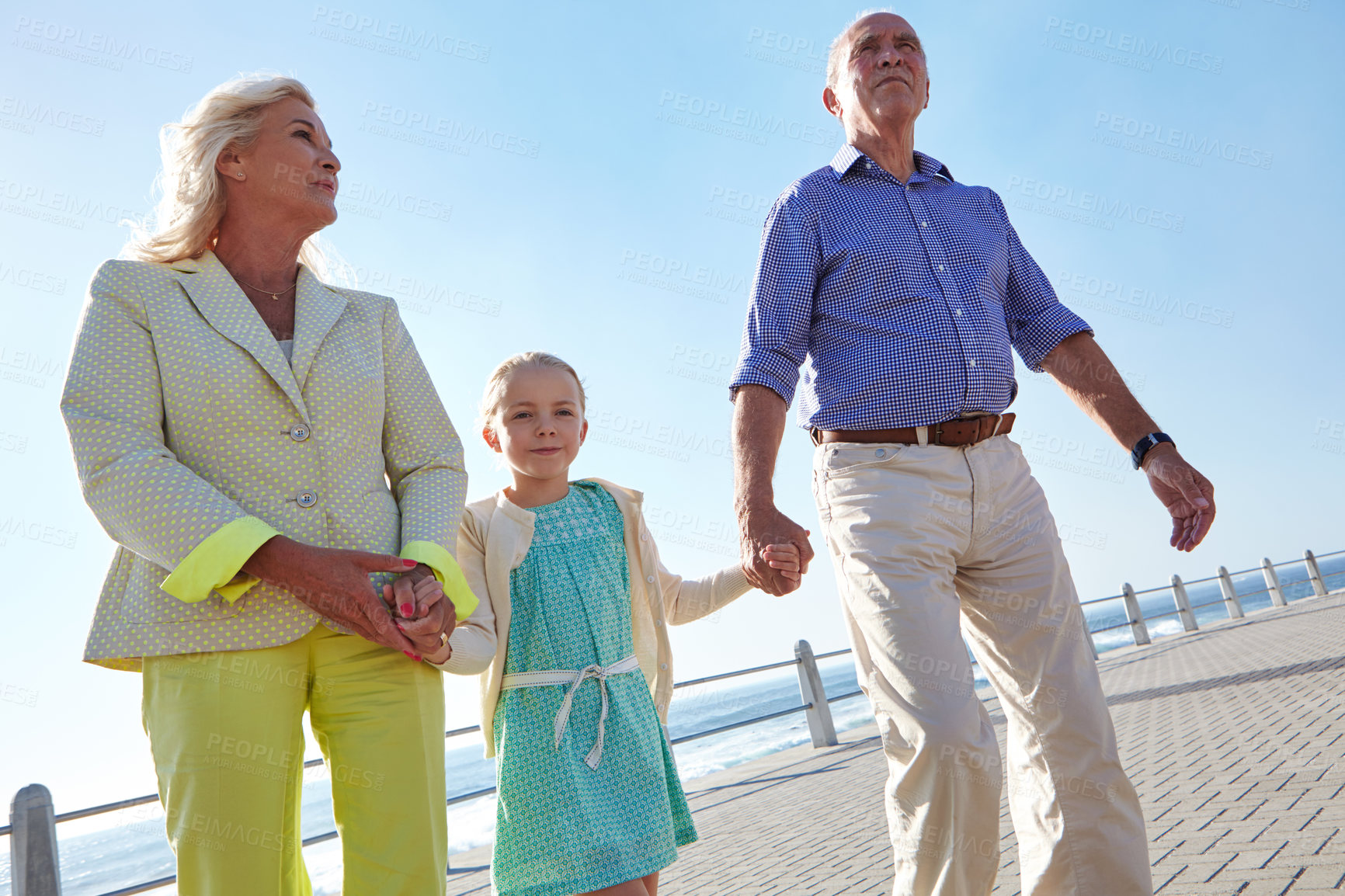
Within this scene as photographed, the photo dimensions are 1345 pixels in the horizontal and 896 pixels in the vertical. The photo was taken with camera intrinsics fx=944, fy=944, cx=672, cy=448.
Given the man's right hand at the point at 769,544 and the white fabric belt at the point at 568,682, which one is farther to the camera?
the white fabric belt at the point at 568,682

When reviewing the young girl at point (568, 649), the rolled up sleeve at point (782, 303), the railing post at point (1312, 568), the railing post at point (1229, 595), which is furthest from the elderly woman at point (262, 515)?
the railing post at point (1312, 568)

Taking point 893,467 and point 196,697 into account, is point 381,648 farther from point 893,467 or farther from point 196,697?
point 893,467

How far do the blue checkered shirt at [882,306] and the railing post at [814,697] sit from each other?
7479mm

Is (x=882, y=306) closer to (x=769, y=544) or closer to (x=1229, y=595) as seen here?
(x=769, y=544)

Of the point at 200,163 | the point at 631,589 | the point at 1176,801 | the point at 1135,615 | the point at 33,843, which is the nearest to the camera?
the point at 200,163

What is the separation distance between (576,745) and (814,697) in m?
8.09

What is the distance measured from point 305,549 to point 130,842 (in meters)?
39.9

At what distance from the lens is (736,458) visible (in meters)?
2.53

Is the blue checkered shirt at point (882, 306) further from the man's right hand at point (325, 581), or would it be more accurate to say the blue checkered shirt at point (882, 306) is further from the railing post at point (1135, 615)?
the railing post at point (1135, 615)

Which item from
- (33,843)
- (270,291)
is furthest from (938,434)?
(33,843)

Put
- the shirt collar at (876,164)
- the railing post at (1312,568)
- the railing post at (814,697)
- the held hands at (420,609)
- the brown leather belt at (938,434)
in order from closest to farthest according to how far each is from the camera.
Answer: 1. the held hands at (420,609)
2. the brown leather belt at (938,434)
3. the shirt collar at (876,164)
4. the railing post at (814,697)
5. the railing post at (1312,568)

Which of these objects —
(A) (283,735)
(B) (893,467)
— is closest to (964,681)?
(B) (893,467)

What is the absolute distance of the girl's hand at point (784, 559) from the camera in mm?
2256

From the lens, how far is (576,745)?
2594 mm
